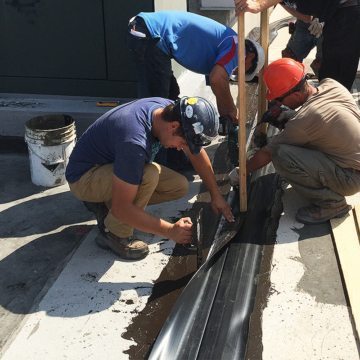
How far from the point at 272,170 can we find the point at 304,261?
1105 mm

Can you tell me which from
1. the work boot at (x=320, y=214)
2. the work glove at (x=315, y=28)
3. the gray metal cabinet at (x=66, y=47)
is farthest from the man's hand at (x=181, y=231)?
the work glove at (x=315, y=28)

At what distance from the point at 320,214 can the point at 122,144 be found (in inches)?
59.2

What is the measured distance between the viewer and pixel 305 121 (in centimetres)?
325

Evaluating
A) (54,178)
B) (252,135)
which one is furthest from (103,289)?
(252,135)

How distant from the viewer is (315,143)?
3.40 meters

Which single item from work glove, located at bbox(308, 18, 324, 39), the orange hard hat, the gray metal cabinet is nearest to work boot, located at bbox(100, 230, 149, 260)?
the orange hard hat

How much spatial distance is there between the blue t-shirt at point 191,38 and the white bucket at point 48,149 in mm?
984

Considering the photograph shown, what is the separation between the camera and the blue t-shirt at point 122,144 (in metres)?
2.74

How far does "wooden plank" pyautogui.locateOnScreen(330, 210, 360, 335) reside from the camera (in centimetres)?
282

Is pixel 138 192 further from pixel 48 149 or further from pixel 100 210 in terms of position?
pixel 48 149

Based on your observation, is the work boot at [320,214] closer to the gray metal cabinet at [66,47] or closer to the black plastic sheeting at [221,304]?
the black plastic sheeting at [221,304]

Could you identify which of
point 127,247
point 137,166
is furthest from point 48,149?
point 137,166

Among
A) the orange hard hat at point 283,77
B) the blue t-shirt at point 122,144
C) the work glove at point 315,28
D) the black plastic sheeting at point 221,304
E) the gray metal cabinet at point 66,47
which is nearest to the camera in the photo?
the black plastic sheeting at point 221,304

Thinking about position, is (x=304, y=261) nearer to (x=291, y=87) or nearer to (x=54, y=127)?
(x=291, y=87)
